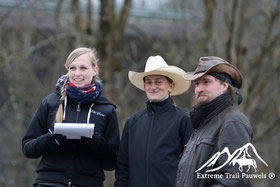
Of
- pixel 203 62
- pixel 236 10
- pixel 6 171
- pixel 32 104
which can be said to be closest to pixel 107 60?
pixel 236 10

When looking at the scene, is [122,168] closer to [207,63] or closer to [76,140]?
[76,140]

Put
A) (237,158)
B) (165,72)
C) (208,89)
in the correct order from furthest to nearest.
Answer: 1. (165,72)
2. (208,89)
3. (237,158)

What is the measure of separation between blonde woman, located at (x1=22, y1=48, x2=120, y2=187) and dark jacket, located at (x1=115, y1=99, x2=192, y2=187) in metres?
0.17

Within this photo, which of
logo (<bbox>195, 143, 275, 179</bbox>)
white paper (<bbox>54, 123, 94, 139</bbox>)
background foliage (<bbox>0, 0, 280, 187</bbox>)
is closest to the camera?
logo (<bbox>195, 143, 275, 179</bbox>)

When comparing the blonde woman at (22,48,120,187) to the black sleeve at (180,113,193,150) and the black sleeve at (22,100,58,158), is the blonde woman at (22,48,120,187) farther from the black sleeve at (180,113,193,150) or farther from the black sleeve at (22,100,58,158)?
the black sleeve at (180,113,193,150)

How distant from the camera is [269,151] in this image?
17.7 meters

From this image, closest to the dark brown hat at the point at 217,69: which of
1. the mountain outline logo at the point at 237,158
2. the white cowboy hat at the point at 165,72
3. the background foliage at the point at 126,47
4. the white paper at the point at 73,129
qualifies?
the mountain outline logo at the point at 237,158

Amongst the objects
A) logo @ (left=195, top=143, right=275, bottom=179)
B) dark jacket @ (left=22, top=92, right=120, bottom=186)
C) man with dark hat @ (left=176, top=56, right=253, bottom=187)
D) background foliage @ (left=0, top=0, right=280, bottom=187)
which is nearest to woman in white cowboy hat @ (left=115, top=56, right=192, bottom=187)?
dark jacket @ (left=22, top=92, right=120, bottom=186)

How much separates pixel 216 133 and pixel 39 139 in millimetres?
1590

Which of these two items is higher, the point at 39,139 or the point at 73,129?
the point at 73,129

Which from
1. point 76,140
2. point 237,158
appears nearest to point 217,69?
point 237,158

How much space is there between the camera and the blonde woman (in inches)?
181

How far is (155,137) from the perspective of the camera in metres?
4.68

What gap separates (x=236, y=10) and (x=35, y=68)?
22.7ft
